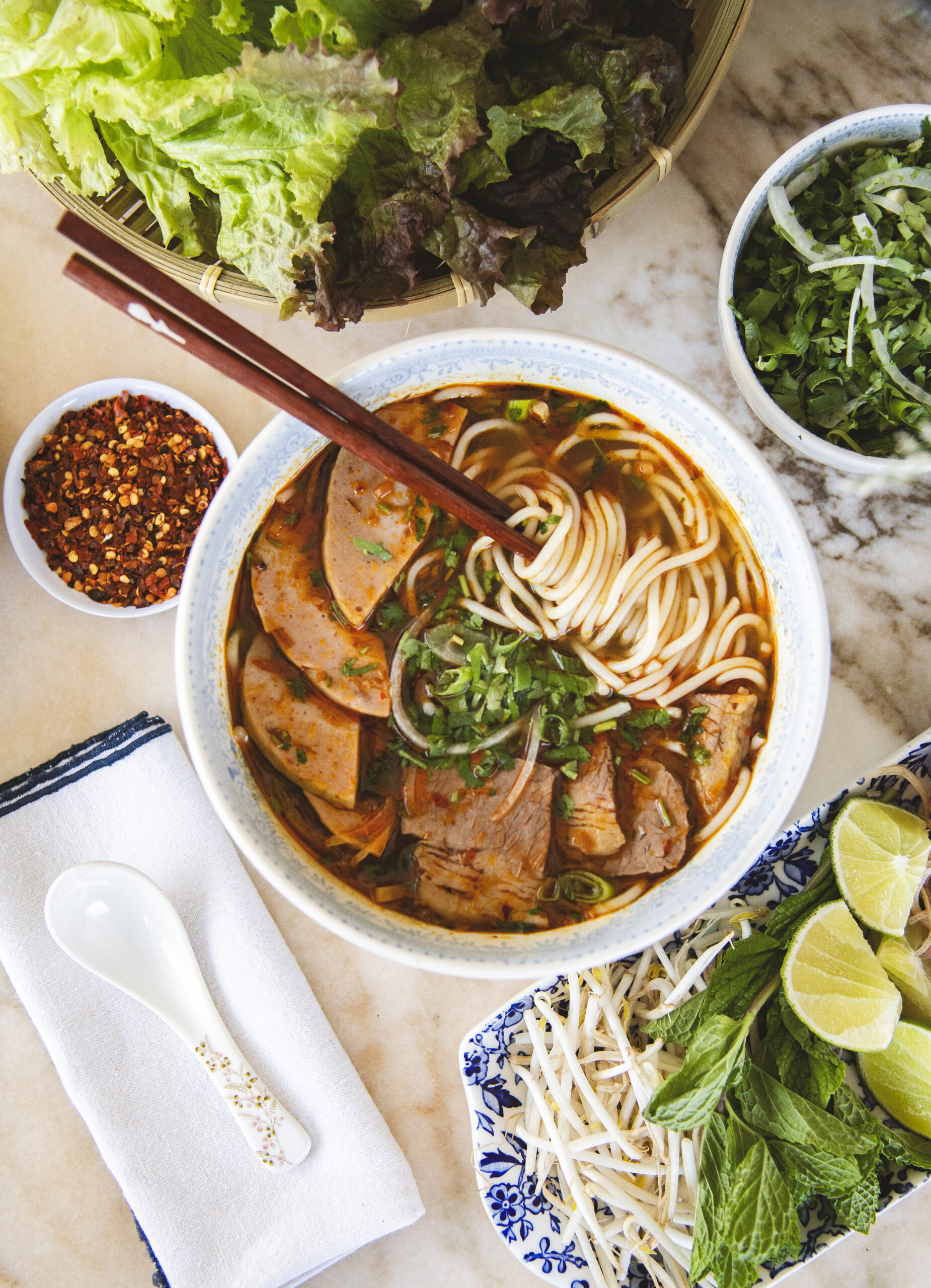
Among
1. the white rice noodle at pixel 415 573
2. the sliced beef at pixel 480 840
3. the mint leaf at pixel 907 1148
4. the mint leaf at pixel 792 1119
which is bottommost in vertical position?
the mint leaf at pixel 907 1148

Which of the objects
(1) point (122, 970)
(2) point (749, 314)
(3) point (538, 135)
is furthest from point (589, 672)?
(1) point (122, 970)

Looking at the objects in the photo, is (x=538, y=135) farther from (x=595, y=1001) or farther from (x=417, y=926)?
(x=595, y=1001)

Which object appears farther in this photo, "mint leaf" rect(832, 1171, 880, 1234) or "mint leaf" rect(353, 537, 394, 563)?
"mint leaf" rect(353, 537, 394, 563)

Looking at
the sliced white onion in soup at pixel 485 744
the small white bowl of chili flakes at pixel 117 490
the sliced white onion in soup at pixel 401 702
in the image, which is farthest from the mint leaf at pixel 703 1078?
the small white bowl of chili flakes at pixel 117 490

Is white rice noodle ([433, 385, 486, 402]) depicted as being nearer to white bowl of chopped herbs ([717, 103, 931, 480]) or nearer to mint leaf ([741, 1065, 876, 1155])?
white bowl of chopped herbs ([717, 103, 931, 480])

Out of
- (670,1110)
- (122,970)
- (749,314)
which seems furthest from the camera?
(122,970)

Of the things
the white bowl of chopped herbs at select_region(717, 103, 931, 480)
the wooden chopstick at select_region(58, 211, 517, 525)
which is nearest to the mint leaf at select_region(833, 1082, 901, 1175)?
the white bowl of chopped herbs at select_region(717, 103, 931, 480)

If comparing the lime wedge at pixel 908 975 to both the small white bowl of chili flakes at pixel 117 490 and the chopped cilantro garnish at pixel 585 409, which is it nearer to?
the chopped cilantro garnish at pixel 585 409
